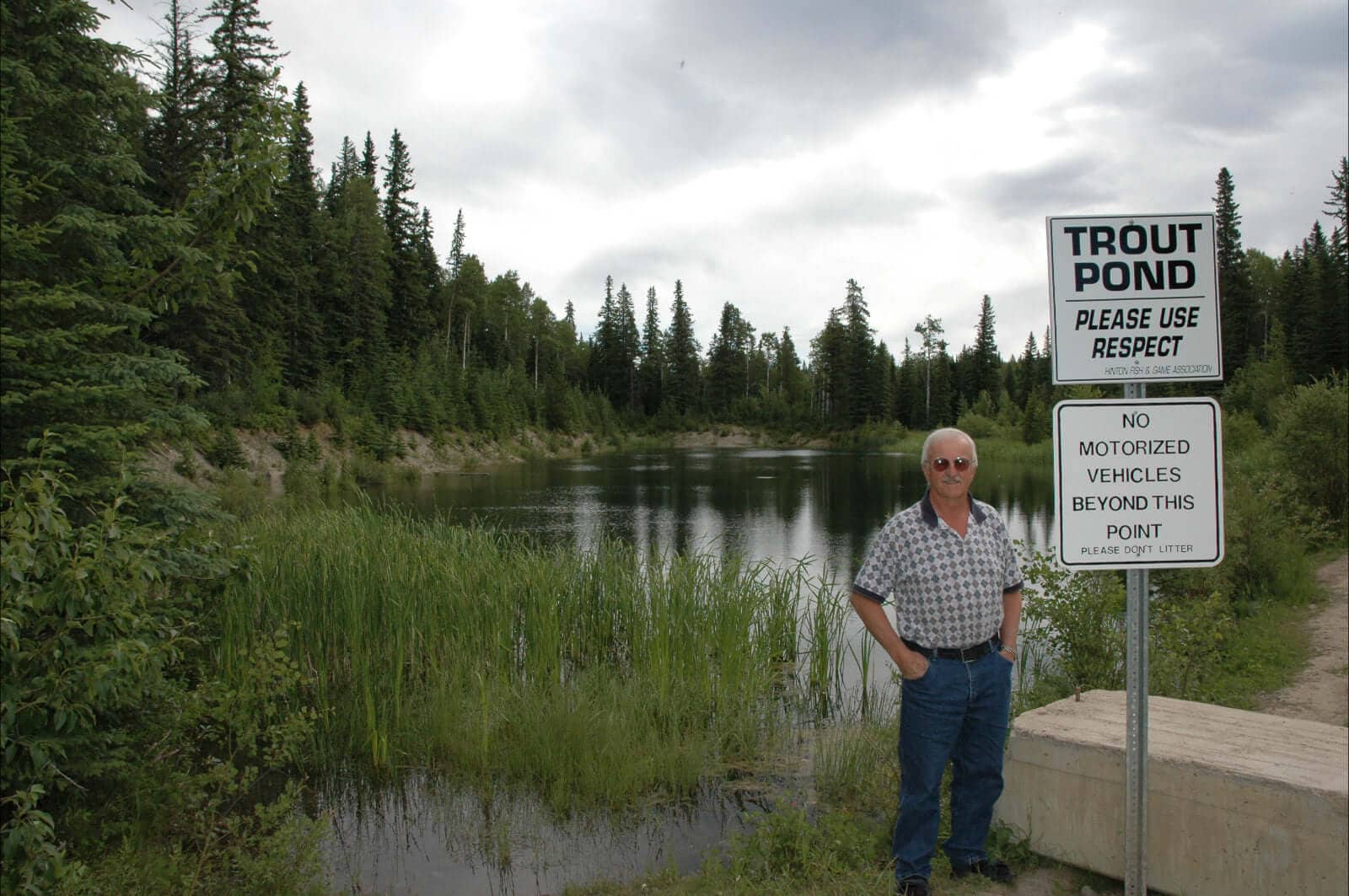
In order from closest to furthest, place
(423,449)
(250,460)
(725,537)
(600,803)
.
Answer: (600,803), (725,537), (250,460), (423,449)

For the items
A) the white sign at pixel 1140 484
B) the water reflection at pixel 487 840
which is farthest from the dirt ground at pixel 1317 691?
the water reflection at pixel 487 840

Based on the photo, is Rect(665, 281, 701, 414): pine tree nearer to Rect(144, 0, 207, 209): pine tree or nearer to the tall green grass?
Rect(144, 0, 207, 209): pine tree

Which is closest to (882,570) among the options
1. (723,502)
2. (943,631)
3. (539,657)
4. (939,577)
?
(939,577)

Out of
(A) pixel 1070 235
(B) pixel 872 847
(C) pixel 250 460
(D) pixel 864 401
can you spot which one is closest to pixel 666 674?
(B) pixel 872 847

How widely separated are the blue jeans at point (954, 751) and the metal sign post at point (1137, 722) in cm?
70

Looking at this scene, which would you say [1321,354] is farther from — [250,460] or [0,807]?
[0,807]

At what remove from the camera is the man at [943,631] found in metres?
4.03

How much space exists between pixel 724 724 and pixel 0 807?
5.05m

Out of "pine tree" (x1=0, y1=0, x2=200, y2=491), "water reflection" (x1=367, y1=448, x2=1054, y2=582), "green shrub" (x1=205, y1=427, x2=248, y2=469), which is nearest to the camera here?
"pine tree" (x1=0, y1=0, x2=200, y2=491)

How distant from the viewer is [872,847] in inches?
187

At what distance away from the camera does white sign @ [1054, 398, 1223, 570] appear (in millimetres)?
3273

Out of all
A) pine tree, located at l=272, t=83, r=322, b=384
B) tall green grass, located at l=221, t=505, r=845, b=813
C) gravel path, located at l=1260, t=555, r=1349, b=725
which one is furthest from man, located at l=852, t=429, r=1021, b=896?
pine tree, located at l=272, t=83, r=322, b=384

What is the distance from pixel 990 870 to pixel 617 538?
12.2 m

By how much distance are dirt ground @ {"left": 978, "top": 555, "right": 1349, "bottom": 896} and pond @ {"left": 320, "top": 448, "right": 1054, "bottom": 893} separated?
2.16 m
